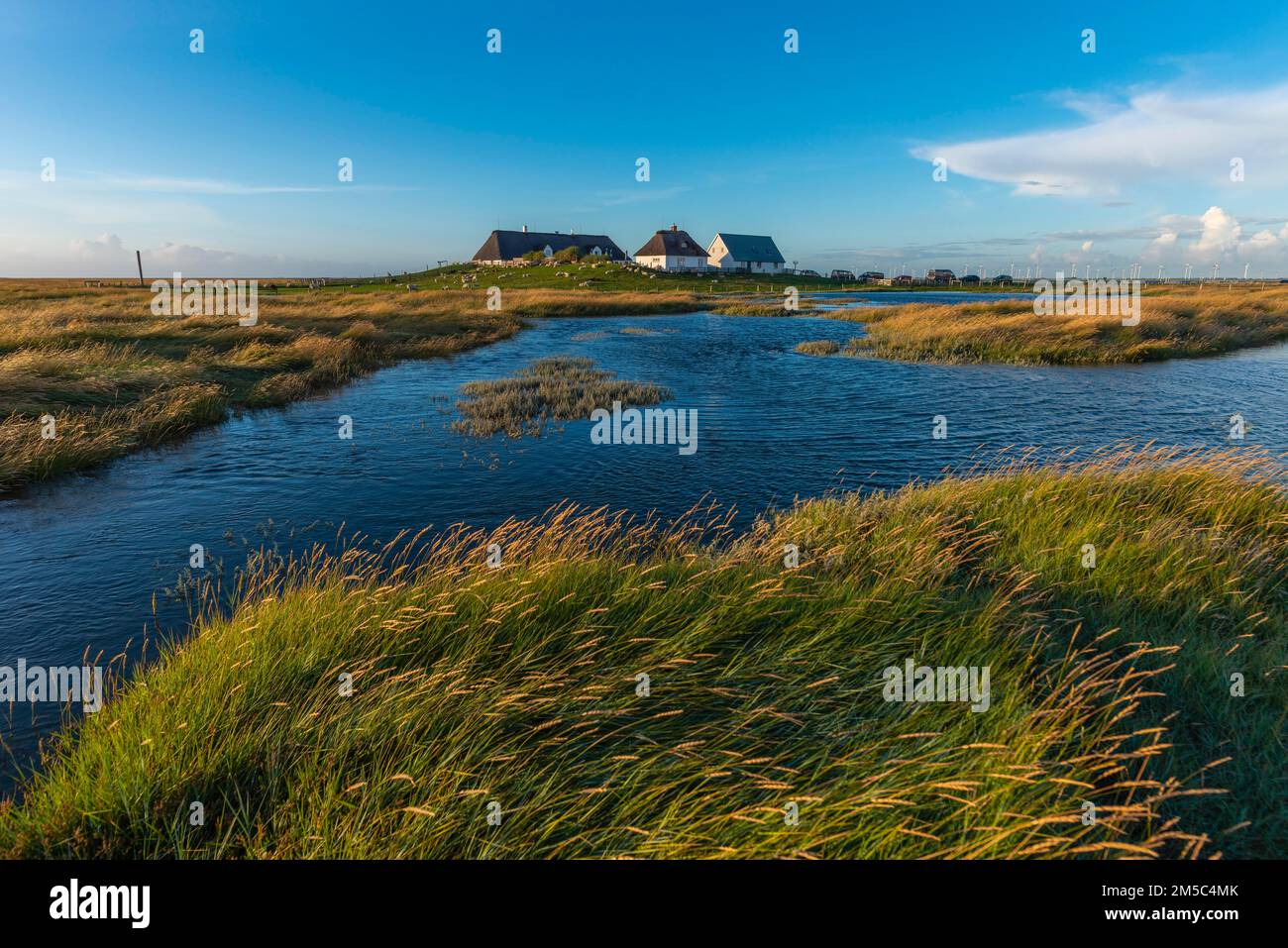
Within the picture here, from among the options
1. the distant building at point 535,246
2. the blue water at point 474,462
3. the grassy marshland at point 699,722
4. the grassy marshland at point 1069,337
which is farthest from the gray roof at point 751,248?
the grassy marshland at point 699,722

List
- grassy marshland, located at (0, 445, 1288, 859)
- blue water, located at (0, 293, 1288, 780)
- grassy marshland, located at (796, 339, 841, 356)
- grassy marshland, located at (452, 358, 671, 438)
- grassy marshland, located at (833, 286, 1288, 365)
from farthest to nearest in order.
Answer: grassy marshland, located at (796, 339, 841, 356)
grassy marshland, located at (833, 286, 1288, 365)
grassy marshland, located at (452, 358, 671, 438)
blue water, located at (0, 293, 1288, 780)
grassy marshland, located at (0, 445, 1288, 859)

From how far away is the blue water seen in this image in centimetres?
959

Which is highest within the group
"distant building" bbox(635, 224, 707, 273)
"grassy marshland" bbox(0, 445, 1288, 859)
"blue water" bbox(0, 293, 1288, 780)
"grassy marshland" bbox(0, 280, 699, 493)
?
"distant building" bbox(635, 224, 707, 273)

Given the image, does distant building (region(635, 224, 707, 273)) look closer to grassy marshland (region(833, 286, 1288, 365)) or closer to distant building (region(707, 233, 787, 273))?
distant building (region(707, 233, 787, 273))

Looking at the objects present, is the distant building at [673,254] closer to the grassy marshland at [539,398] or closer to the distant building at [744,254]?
the distant building at [744,254]

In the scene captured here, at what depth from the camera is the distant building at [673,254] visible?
125m

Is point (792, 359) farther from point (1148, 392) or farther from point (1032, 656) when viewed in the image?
point (1032, 656)

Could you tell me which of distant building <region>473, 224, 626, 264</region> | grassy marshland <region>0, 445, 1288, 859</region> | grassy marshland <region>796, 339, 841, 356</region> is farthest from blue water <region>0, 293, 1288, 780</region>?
distant building <region>473, 224, 626, 264</region>

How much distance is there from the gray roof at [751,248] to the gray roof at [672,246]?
5.92 metres

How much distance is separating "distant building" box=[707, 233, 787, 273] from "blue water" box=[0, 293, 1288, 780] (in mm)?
105157

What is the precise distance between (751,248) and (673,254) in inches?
778

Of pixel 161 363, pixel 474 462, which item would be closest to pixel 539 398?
pixel 474 462

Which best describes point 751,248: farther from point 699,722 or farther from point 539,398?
point 699,722
